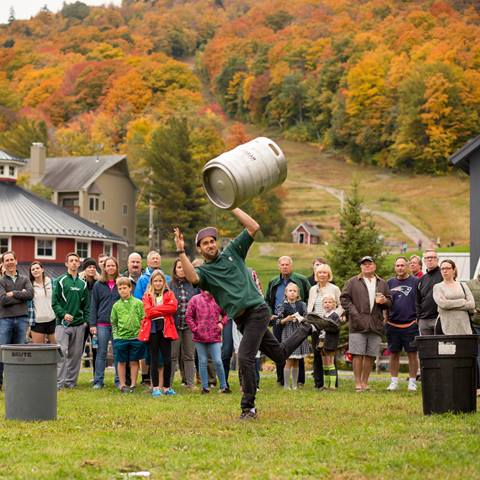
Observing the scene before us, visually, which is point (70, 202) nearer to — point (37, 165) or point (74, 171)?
point (74, 171)

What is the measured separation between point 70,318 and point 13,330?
107 cm

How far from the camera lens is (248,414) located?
1155cm

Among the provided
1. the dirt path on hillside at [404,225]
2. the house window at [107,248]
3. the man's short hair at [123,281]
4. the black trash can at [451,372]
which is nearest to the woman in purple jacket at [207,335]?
the man's short hair at [123,281]

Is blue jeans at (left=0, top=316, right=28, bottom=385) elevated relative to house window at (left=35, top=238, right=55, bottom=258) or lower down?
lower down

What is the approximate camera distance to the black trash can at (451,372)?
11.3 metres

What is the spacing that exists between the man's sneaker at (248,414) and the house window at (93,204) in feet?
232

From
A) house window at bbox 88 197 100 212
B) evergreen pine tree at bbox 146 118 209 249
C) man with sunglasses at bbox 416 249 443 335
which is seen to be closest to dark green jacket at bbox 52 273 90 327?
man with sunglasses at bbox 416 249 443 335

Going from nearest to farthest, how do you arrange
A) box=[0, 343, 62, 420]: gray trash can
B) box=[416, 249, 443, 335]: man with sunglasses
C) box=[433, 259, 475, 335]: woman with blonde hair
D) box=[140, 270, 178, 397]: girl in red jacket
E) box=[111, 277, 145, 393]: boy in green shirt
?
1. box=[0, 343, 62, 420]: gray trash can
2. box=[433, 259, 475, 335]: woman with blonde hair
3. box=[140, 270, 178, 397]: girl in red jacket
4. box=[416, 249, 443, 335]: man with sunglasses
5. box=[111, 277, 145, 393]: boy in green shirt

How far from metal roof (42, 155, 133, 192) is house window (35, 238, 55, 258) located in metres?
19.1

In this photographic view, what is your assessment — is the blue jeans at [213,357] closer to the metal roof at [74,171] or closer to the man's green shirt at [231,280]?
the man's green shirt at [231,280]

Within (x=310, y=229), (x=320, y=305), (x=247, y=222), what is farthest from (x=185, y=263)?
(x=310, y=229)

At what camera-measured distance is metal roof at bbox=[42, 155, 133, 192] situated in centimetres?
8125

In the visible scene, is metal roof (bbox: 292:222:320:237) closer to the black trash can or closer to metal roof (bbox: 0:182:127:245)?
metal roof (bbox: 0:182:127:245)

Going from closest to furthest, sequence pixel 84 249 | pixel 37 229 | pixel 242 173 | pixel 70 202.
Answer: pixel 242 173
pixel 37 229
pixel 84 249
pixel 70 202
